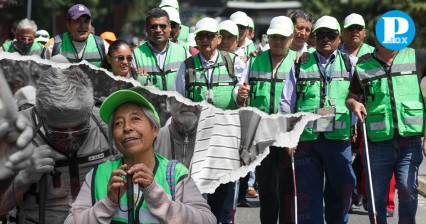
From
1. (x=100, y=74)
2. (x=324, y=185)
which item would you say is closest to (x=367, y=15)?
(x=324, y=185)

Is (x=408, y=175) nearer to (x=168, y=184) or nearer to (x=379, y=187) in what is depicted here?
(x=379, y=187)

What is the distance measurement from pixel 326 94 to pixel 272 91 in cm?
69

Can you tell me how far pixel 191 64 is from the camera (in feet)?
32.5

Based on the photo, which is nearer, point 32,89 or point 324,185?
point 32,89

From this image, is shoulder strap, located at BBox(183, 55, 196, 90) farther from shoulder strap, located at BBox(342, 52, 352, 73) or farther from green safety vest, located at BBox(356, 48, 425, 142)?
green safety vest, located at BBox(356, 48, 425, 142)

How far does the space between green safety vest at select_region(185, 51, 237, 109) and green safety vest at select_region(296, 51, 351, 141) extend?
26.3 inches

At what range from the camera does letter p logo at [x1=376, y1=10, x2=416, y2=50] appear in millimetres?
8867

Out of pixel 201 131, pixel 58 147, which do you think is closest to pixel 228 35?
pixel 201 131

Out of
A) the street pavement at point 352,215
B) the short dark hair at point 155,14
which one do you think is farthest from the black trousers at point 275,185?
the short dark hair at point 155,14

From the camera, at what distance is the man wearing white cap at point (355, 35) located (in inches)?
453

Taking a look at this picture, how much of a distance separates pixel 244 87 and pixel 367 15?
36449 mm

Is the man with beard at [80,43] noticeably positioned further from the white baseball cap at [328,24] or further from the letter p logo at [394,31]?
the letter p logo at [394,31]

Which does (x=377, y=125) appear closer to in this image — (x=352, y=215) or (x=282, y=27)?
(x=282, y=27)

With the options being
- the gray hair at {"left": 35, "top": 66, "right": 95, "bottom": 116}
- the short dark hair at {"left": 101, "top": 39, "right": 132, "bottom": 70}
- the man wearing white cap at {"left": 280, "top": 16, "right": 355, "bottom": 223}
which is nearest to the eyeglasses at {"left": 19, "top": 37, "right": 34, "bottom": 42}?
the short dark hair at {"left": 101, "top": 39, "right": 132, "bottom": 70}
